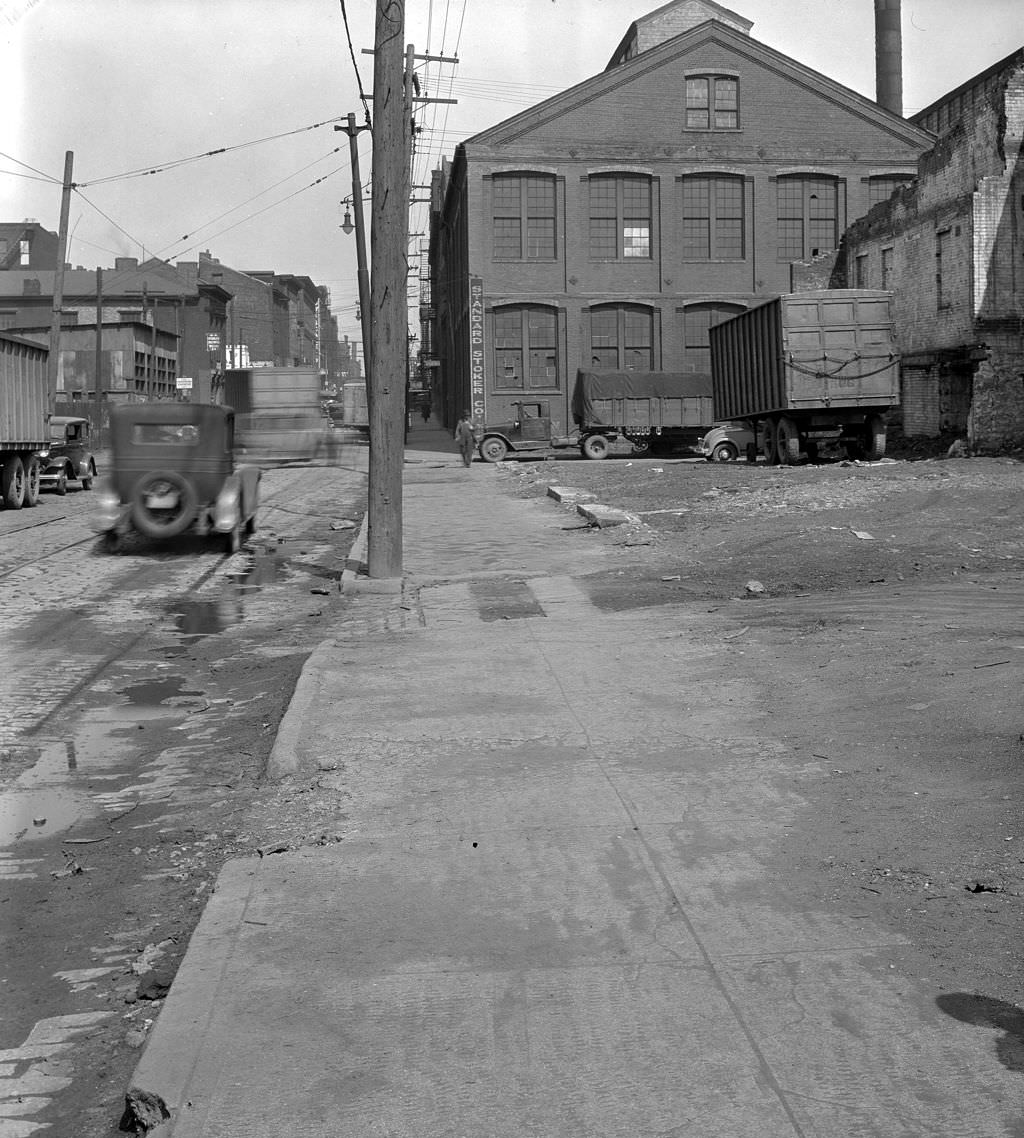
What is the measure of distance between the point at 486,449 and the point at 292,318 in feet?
328

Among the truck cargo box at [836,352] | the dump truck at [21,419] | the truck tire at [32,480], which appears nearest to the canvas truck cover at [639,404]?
the truck cargo box at [836,352]

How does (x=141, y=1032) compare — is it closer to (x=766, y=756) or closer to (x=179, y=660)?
(x=766, y=756)

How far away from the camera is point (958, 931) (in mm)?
4309

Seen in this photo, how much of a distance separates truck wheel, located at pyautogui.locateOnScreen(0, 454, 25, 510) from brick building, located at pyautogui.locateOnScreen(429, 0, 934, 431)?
1013 inches

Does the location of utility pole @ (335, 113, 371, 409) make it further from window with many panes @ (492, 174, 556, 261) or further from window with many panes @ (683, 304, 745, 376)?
window with many panes @ (683, 304, 745, 376)

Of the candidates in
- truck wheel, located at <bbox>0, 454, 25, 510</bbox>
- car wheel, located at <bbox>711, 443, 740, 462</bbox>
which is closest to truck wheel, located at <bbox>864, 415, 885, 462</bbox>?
car wheel, located at <bbox>711, 443, 740, 462</bbox>

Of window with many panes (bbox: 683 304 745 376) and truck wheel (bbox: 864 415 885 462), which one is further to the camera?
window with many panes (bbox: 683 304 745 376)

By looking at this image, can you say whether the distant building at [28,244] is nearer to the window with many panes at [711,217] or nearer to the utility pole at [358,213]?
the window with many panes at [711,217]

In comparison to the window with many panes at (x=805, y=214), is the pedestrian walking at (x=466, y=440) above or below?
below

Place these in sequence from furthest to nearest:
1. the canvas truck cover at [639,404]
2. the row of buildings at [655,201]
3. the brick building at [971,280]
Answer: the row of buildings at [655,201]
the canvas truck cover at [639,404]
the brick building at [971,280]

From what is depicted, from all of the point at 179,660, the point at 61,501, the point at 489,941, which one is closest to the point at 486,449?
the point at 61,501

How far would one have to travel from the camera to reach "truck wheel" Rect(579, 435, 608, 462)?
42.8 meters

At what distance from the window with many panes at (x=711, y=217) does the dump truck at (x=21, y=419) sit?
96.3 feet

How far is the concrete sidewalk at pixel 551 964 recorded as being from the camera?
10.9ft
